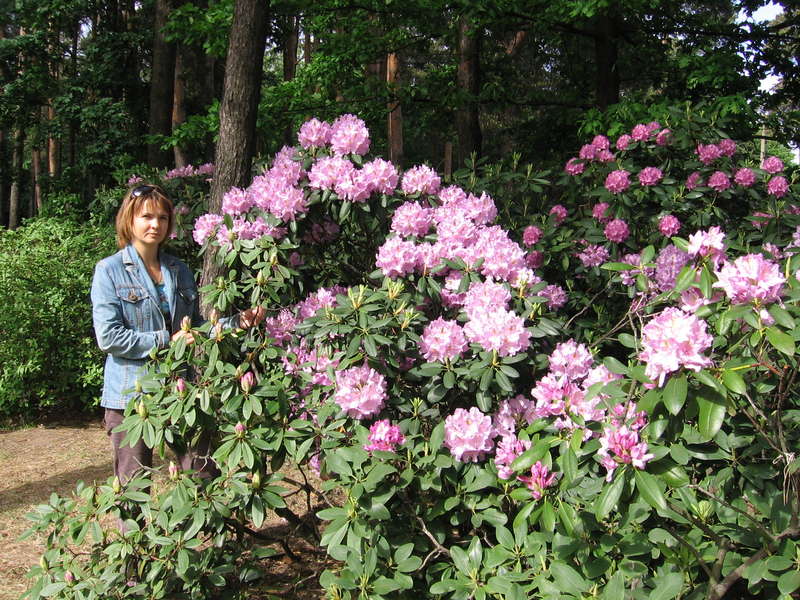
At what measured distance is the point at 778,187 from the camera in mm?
3826

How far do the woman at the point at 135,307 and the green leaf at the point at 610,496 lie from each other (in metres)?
1.56

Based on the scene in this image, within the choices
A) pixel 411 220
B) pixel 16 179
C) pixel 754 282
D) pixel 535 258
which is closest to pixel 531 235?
pixel 535 258

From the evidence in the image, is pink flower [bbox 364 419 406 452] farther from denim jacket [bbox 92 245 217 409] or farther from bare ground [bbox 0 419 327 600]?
denim jacket [bbox 92 245 217 409]

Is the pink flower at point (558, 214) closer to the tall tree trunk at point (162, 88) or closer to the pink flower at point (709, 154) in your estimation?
the pink flower at point (709, 154)

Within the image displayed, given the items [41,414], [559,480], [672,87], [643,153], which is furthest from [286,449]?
[672,87]

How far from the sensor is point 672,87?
721 centimetres

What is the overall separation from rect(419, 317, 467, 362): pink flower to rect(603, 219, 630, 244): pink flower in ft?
5.86

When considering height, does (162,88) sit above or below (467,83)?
below

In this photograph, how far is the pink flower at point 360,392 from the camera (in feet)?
7.19

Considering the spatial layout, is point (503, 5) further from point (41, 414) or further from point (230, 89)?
point (41, 414)

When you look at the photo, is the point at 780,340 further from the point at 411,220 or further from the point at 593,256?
the point at 593,256

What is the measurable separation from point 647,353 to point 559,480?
0.62m

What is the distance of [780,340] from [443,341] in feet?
3.38

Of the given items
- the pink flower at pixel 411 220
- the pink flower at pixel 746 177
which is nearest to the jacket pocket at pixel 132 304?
the pink flower at pixel 411 220
